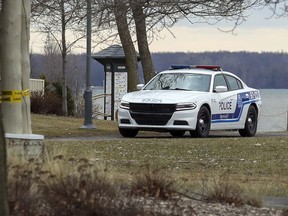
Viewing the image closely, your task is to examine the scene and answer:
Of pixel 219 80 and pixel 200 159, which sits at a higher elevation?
pixel 219 80

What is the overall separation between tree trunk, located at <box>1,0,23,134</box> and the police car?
7215 mm

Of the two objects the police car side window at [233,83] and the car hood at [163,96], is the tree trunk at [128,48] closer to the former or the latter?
the police car side window at [233,83]

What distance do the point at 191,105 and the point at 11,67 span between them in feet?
25.1

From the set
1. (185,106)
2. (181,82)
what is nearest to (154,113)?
(185,106)

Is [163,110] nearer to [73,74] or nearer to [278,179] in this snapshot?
[278,179]

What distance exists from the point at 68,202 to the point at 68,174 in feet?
2.00

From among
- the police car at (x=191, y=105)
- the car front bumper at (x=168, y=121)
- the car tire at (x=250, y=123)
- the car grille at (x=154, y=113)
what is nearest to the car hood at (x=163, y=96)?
the police car at (x=191, y=105)

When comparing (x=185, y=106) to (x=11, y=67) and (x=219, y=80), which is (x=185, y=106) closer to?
(x=219, y=80)

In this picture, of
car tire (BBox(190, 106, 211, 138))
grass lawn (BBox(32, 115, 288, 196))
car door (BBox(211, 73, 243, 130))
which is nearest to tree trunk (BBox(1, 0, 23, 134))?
grass lawn (BBox(32, 115, 288, 196))

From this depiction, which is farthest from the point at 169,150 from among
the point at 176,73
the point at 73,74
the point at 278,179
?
the point at 73,74

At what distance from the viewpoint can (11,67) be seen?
12.5m

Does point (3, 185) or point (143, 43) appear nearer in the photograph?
point (3, 185)

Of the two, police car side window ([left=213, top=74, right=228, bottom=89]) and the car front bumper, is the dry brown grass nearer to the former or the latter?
the car front bumper

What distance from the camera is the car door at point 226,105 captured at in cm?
2056
